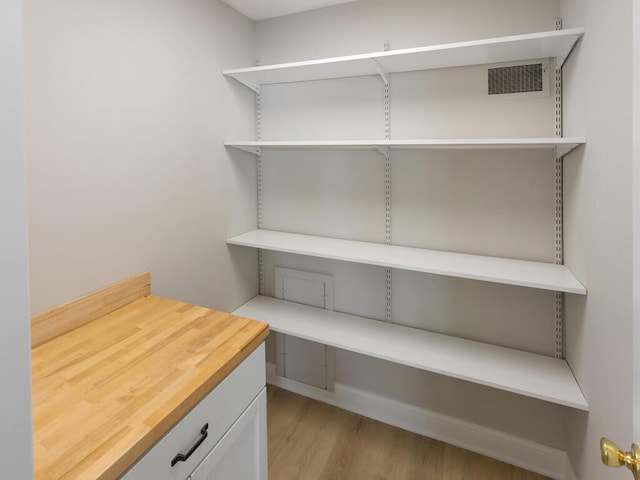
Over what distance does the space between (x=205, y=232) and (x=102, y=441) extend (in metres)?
1.27

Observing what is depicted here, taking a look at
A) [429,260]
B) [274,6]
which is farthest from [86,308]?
[274,6]

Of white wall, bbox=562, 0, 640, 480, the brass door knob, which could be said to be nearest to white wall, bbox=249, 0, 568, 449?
white wall, bbox=562, 0, 640, 480

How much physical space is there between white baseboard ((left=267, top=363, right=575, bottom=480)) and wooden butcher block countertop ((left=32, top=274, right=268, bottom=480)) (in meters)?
1.18

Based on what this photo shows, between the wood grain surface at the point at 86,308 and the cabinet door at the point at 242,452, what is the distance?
26.9 inches

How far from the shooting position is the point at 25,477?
493 millimetres

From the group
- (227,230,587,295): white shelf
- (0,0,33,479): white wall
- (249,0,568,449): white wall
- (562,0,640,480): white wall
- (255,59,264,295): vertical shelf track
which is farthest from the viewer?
(255,59,264,295): vertical shelf track

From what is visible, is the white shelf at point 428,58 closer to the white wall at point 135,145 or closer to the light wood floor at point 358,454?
the white wall at point 135,145

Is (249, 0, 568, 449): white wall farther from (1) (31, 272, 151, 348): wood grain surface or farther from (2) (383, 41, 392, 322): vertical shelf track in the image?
(1) (31, 272, 151, 348): wood grain surface

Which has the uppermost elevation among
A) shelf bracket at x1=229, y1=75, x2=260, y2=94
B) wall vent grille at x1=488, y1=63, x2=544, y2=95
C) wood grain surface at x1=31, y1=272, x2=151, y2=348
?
shelf bracket at x1=229, y1=75, x2=260, y2=94

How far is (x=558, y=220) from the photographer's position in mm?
1688

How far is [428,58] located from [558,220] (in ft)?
3.13

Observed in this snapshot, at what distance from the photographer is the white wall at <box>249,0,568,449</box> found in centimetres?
175

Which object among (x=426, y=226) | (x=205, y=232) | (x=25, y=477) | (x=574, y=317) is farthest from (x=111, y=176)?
(x=574, y=317)

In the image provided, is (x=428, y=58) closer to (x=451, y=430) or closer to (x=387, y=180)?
(x=387, y=180)
